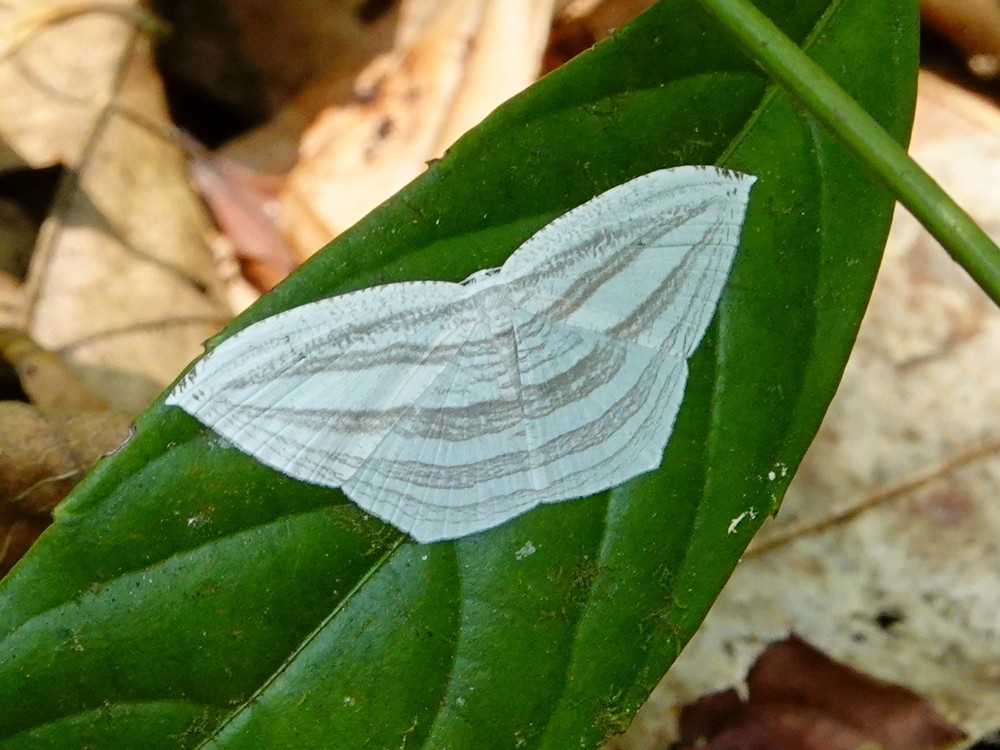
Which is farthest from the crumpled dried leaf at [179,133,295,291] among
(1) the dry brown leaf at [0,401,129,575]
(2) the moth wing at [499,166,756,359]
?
(2) the moth wing at [499,166,756,359]

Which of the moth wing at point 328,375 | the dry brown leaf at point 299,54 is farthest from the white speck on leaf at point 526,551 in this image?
the dry brown leaf at point 299,54

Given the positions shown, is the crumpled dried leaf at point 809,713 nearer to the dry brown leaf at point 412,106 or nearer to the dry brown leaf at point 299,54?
the dry brown leaf at point 412,106

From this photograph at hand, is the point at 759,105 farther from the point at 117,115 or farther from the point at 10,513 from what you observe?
the point at 117,115

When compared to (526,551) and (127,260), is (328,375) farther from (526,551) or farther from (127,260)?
(127,260)

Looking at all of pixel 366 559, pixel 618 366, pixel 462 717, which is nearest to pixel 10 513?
pixel 366 559

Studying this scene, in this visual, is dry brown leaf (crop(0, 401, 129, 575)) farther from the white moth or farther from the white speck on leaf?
the white speck on leaf

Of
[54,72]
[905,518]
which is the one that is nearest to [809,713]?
[905,518]
